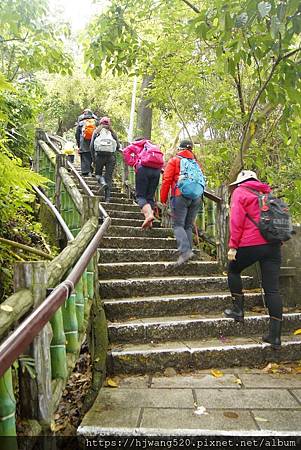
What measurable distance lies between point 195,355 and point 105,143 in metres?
4.98

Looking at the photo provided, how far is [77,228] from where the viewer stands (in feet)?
17.3

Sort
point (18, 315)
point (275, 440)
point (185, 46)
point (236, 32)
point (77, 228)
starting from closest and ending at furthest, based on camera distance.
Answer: point (18, 315) < point (275, 440) < point (236, 32) < point (77, 228) < point (185, 46)

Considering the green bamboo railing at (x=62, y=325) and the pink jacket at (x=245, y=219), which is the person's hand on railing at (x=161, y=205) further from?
the pink jacket at (x=245, y=219)

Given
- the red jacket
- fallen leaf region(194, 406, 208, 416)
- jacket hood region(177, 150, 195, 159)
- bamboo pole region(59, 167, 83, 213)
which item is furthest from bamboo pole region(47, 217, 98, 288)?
jacket hood region(177, 150, 195, 159)

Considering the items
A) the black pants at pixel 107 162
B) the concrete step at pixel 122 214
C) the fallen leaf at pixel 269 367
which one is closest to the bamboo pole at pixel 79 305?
the fallen leaf at pixel 269 367

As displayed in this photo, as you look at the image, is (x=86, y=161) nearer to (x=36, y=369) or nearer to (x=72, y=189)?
(x=72, y=189)

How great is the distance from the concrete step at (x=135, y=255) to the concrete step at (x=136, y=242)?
12.1 inches

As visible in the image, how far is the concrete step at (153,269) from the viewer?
500 cm

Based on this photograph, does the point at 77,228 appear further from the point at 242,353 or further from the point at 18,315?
the point at 18,315

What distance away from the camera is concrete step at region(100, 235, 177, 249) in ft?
19.3

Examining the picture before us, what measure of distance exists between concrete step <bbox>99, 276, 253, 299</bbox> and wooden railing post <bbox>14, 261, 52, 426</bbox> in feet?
8.27

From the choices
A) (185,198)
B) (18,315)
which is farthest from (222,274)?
(18,315)

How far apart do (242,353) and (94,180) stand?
625 cm

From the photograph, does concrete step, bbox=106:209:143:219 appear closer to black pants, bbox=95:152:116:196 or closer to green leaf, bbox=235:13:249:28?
black pants, bbox=95:152:116:196
